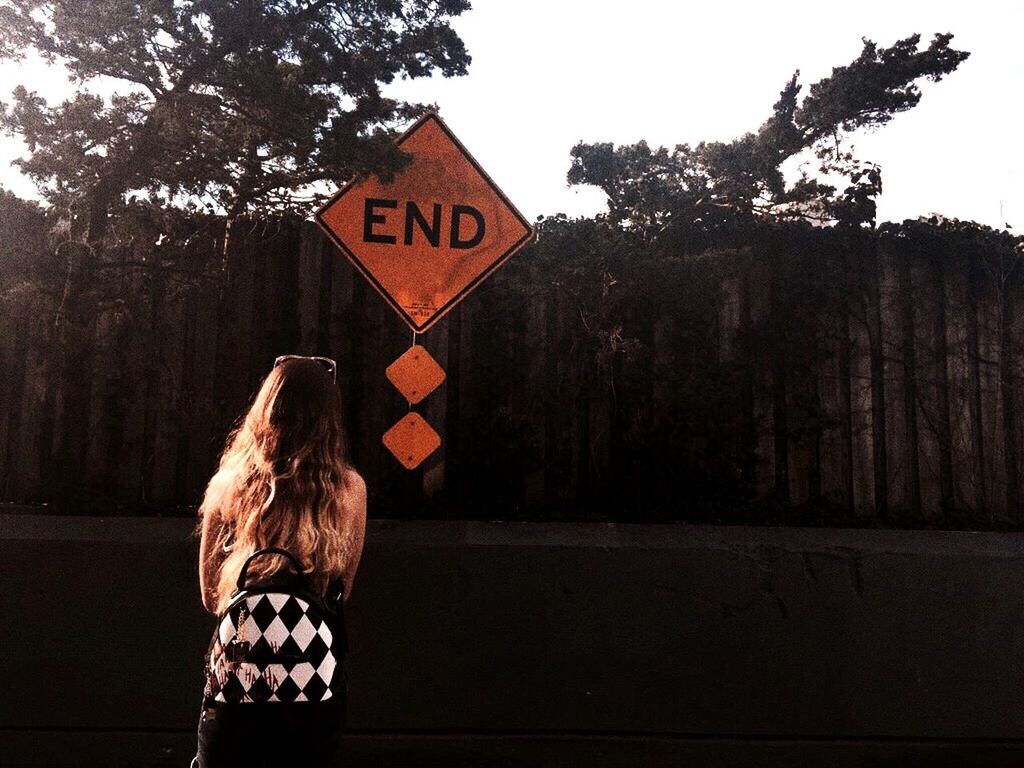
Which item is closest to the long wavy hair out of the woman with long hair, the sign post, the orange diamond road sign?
the woman with long hair

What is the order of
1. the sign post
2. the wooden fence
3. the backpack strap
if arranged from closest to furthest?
the backpack strap
the sign post
the wooden fence

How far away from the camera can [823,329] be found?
6613 mm

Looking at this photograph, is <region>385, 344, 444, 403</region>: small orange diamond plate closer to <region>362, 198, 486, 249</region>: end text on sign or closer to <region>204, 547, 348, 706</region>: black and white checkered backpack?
<region>362, 198, 486, 249</region>: end text on sign

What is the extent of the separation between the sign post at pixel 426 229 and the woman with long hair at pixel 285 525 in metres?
2.86

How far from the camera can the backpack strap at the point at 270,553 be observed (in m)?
2.39

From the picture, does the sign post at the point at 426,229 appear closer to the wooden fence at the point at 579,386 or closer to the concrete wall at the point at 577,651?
the wooden fence at the point at 579,386

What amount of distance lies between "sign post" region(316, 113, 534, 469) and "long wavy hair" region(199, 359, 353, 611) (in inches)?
112

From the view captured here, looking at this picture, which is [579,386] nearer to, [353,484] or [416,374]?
[416,374]

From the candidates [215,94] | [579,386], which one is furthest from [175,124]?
[579,386]

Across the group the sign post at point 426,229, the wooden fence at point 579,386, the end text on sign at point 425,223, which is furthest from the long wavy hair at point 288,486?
the wooden fence at point 579,386

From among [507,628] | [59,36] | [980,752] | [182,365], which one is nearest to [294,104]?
[59,36]

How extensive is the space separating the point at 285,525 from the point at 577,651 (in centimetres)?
293

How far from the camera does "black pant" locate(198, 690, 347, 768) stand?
7.48ft

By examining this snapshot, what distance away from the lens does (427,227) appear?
227 inches
